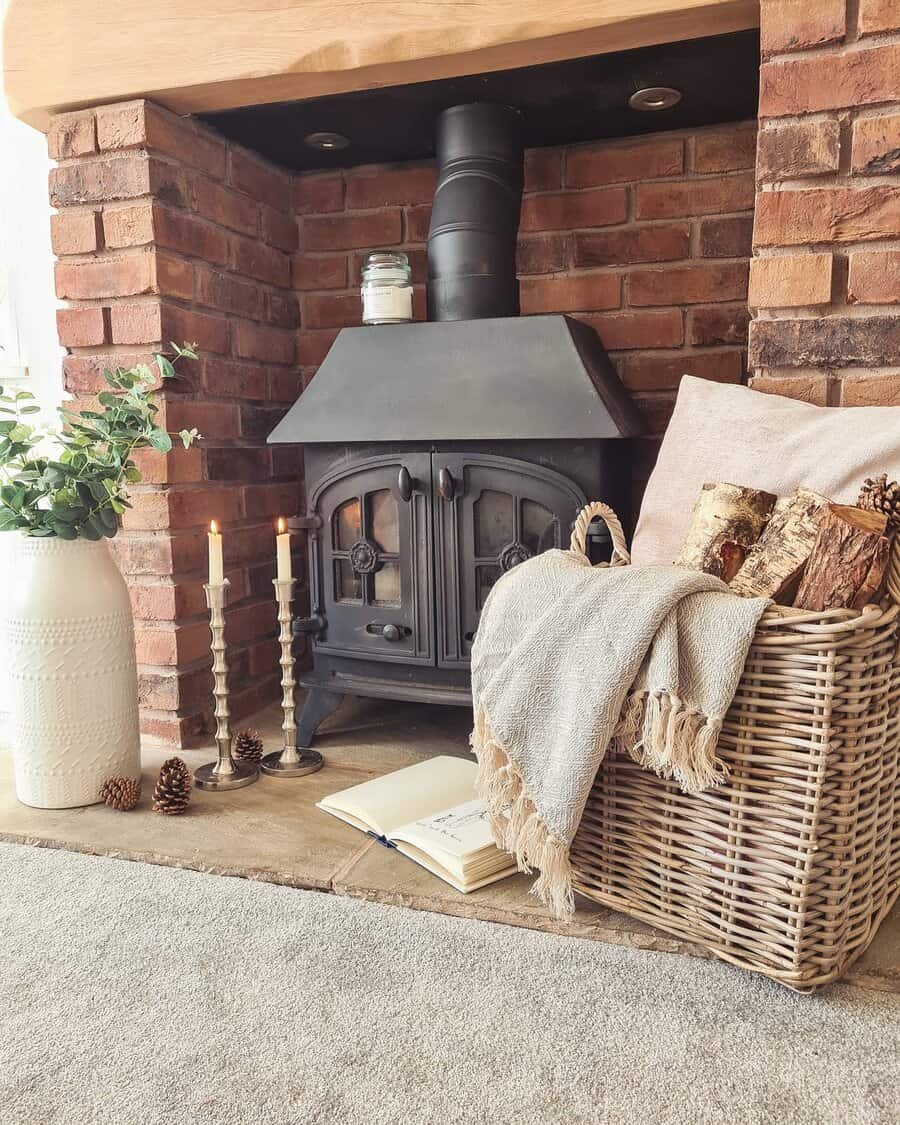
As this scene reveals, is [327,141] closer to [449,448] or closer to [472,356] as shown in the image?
[472,356]

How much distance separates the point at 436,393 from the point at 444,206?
45 cm

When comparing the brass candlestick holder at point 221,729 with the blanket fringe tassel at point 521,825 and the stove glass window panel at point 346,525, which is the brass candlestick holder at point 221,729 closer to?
the stove glass window panel at point 346,525

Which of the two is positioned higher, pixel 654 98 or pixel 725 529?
pixel 654 98

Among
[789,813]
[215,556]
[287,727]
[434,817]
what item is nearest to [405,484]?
[215,556]

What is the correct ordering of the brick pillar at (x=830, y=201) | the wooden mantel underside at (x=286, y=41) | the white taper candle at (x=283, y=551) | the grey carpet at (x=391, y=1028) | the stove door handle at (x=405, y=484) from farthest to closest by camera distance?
the stove door handle at (x=405, y=484) < the white taper candle at (x=283, y=551) < the wooden mantel underside at (x=286, y=41) < the brick pillar at (x=830, y=201) < the grey carpet at (x=391, y=1028)

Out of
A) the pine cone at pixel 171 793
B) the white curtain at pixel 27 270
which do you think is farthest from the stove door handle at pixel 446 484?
the white curtain at pixel 27 270

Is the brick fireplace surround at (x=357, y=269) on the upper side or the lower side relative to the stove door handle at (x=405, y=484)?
upper

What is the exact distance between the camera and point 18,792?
1735mm

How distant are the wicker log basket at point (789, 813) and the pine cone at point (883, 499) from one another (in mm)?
111

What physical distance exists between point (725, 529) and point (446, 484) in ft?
2.21

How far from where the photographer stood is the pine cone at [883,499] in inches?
45.5

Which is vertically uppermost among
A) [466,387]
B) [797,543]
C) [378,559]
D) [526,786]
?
[466,387]

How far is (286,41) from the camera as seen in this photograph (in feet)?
5.86

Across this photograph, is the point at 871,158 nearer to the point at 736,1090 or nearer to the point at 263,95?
the point at 263,95
